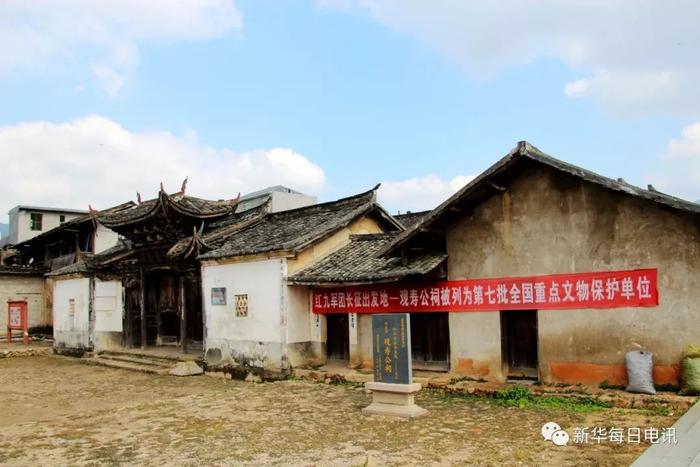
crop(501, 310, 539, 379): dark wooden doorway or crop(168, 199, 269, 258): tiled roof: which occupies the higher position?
crop(168, 199, 269, 258): tiled roof

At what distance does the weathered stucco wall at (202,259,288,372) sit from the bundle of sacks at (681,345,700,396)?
826cm

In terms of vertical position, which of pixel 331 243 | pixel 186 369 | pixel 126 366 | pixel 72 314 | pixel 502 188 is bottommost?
pixel 126 366

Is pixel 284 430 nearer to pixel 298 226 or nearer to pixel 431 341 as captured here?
pixel 431 341

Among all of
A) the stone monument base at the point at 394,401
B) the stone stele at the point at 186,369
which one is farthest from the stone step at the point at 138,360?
the stone monument base at the point at 394,401

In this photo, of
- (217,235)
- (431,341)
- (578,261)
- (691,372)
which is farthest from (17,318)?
(691,372)

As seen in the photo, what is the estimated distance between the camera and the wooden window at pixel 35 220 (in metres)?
33.2

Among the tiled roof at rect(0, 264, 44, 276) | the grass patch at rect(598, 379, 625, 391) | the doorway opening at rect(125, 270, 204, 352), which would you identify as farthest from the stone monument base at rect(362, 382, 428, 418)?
the tiled roof at rect(0, 264, 44, 276)

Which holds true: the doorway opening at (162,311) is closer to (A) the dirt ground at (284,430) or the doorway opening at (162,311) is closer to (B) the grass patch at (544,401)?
(A) the dirt ground at (284,430)

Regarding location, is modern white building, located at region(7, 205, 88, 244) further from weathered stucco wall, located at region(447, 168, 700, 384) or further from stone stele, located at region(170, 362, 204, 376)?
weathered stucco wall, located at region(447, 168, 700, 384)

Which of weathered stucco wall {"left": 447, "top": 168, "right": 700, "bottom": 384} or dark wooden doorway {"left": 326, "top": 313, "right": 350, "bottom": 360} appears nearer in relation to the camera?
weathered stucco wall {"left": 447, "top": 168, "right": 700, "bottom": 384}

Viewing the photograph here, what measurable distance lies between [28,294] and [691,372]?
29341mm

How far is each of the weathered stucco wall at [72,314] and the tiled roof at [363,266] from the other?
1154cm

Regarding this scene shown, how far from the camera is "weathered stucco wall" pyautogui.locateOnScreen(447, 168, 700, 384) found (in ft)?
29.7

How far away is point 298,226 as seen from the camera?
16.0 metres
